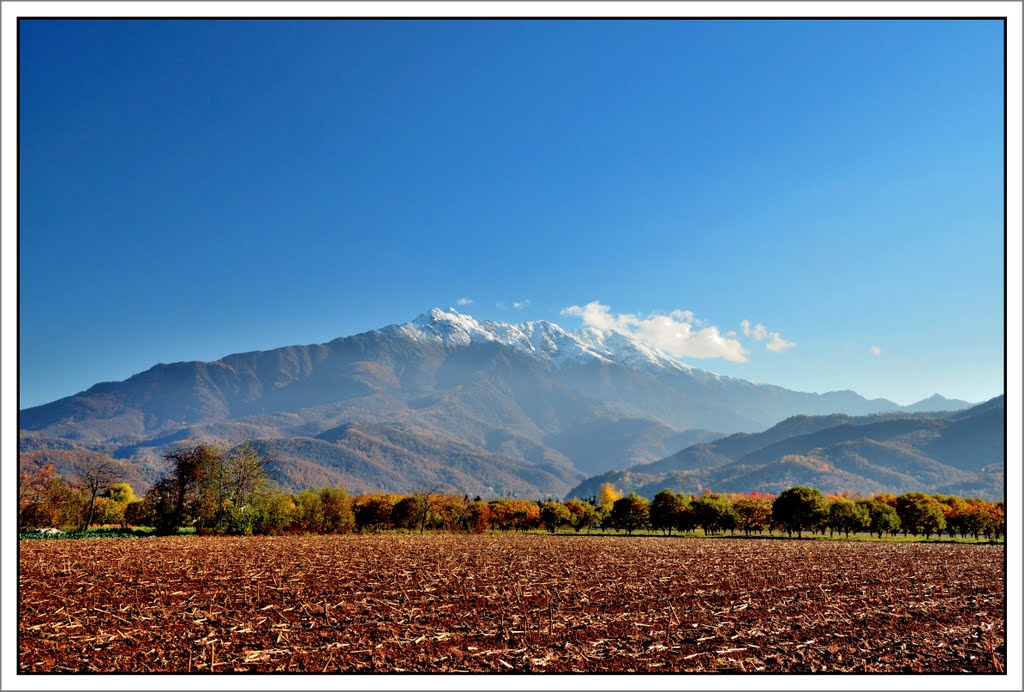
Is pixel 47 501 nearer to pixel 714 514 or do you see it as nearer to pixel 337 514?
pixel 337 514

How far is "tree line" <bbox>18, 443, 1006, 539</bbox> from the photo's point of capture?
75438 millimetres

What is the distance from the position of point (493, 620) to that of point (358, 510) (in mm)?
93137

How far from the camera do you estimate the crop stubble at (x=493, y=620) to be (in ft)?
46.0

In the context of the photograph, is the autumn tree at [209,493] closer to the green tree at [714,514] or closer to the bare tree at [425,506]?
the bare tree at [425,506]

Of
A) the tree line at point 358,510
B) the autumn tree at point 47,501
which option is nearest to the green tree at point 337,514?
the tree line at point 358,510

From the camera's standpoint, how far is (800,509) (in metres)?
112

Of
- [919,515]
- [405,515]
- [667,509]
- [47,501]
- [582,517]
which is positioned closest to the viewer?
[47,501]

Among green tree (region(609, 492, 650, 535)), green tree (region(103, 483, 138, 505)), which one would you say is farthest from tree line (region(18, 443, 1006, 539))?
green tree (region(103, 483, 138, 505))

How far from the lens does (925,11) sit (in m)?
11.3

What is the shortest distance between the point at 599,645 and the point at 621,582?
1350 cm

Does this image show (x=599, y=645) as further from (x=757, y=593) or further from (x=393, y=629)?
(x=757, y=593)

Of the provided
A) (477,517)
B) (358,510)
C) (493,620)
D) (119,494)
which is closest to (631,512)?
(477,517)

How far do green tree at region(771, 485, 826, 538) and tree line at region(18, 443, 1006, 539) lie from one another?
187 millimetres

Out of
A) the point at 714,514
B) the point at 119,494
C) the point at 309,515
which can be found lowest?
the point at 714,514
